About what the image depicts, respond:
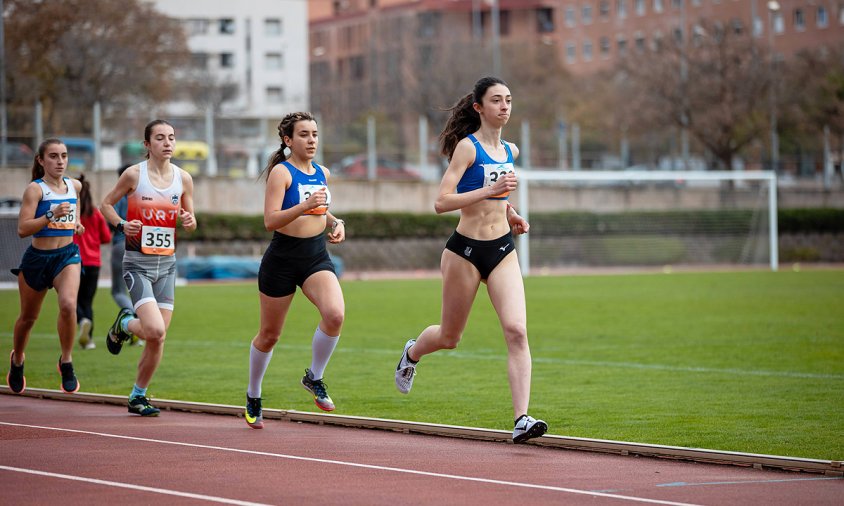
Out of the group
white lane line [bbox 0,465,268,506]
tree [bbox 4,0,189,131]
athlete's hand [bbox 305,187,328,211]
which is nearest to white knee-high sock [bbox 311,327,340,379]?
athlete's hand [bbox 305,187,328,211]

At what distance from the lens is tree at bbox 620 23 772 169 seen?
58500 mm

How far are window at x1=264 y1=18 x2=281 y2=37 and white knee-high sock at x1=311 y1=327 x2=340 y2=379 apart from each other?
8698 centimetres

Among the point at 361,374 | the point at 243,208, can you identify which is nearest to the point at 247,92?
the point at 243,208

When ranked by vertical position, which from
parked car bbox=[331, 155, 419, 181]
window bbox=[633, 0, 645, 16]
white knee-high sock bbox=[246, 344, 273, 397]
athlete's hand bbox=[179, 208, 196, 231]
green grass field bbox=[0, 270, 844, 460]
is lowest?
green grass field bbox=[0, 270, 844, 460]

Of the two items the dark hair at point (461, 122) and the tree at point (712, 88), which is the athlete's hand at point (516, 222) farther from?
the tree at point (712, 88)

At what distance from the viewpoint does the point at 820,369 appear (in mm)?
14016

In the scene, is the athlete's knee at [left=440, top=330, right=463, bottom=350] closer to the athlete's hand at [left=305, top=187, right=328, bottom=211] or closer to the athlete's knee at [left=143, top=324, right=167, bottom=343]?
the athlete's hand at [left=305, top=187, right=328, bottom=211]

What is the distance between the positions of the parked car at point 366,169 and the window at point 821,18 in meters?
46.1

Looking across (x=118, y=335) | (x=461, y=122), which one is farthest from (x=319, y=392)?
(x=461, y=122)

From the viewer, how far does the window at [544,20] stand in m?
Answer: 116

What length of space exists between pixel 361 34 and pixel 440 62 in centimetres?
3990

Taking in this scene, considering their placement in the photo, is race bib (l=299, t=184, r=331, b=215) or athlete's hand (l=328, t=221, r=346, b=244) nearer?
race bib (l=299, t=184, r=331, b=215)

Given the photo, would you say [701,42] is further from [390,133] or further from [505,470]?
[505,470]

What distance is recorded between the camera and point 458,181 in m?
9.09
